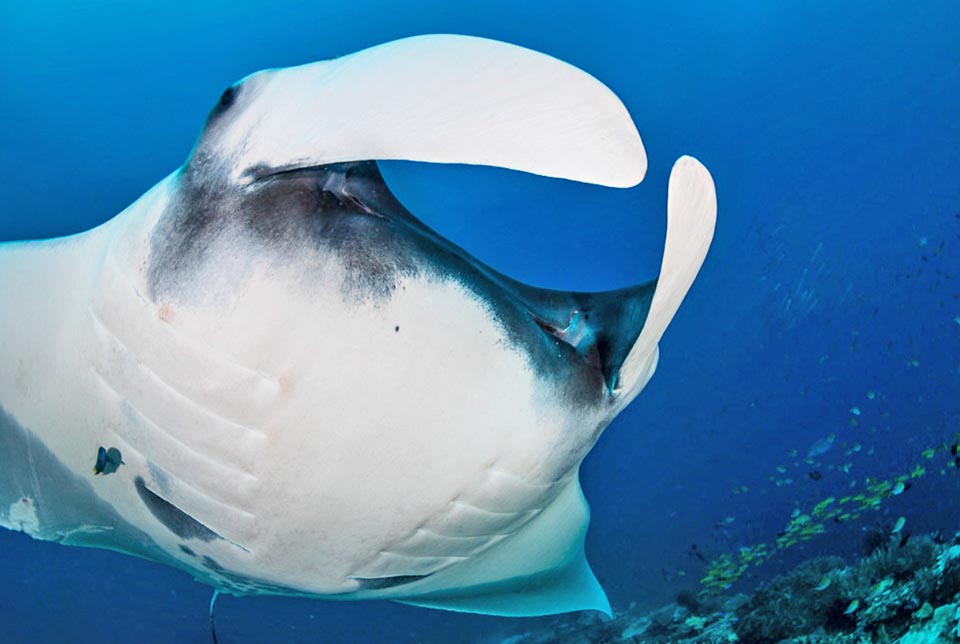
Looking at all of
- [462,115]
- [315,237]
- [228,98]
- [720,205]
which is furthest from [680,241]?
[720,205]

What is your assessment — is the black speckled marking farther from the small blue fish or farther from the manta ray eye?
the small blue fish

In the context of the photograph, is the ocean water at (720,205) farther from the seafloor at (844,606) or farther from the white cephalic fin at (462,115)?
the white cephalic fin at (462,115)

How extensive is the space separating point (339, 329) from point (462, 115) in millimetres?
337

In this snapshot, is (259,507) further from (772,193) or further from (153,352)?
(772,193)

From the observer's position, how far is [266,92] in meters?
0.80

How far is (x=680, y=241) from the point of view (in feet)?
2.57

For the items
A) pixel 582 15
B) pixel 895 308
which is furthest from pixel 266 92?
pixel 895 308

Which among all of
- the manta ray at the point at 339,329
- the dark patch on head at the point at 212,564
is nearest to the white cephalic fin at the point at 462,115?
the manta ray at the point at 339,329

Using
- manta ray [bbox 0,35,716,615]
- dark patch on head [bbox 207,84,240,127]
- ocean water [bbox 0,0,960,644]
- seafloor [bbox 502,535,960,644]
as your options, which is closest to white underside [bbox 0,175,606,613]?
manta ray [bbox 0,35,716,615]

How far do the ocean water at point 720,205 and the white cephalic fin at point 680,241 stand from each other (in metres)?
0.53

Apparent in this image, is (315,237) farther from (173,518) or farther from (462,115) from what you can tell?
(173,518)

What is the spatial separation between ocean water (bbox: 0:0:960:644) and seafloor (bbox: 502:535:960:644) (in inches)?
10.8

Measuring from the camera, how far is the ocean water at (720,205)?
7.72ft

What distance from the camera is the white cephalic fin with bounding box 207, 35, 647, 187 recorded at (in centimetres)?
53
